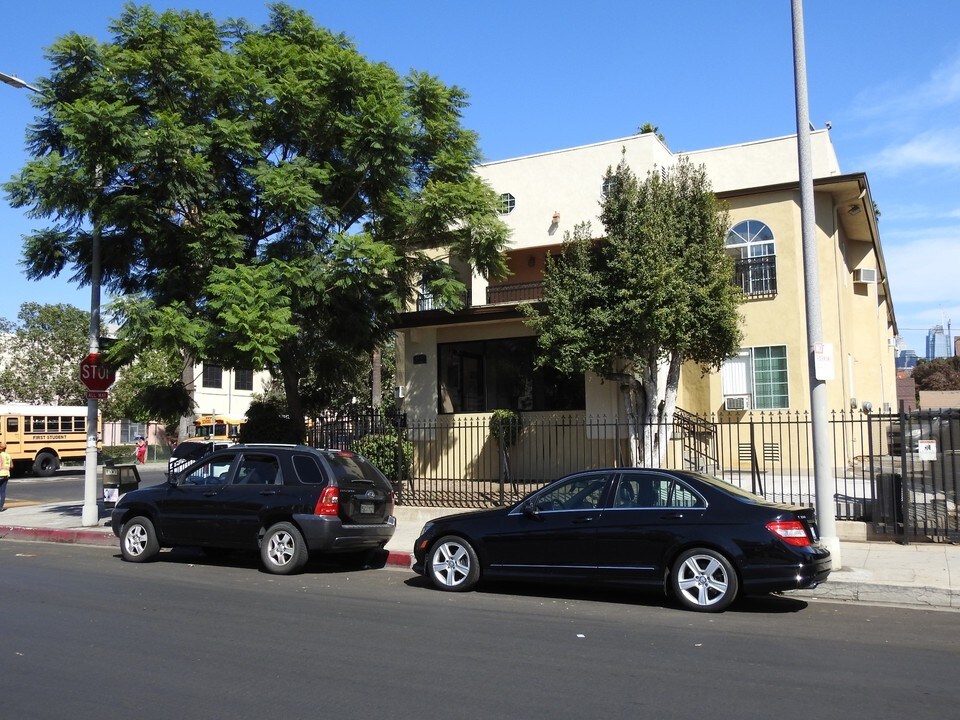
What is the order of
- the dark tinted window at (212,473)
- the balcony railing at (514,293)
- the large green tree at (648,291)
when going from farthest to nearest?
the balcony railing at (514,293)
the large green tree at (648,291)
the dark tinted window at (212,473)

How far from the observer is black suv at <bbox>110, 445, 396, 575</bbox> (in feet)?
36.8

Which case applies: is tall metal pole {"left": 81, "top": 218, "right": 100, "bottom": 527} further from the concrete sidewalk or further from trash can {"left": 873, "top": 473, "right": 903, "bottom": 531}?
trash can {"left": 873, "top": 473, "right": 903, "bottom": 531}

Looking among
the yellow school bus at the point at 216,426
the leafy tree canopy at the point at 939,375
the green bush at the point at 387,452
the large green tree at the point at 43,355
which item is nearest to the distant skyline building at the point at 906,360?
the leafy tree canopy at the point at 939,375

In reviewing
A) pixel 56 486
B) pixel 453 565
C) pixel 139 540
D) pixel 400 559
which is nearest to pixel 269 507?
pixel 400 559

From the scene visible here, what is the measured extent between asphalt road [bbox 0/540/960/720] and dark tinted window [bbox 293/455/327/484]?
154cm

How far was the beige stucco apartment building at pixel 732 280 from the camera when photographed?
19.6 meters

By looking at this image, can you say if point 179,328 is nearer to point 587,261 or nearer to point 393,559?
point 393,559

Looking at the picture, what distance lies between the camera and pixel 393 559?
494 inches

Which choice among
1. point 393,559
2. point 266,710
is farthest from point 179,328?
point 266,710

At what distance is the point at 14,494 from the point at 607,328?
20.0 m

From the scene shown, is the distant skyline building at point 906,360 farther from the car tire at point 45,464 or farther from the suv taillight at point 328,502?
the suv taillight at point 328,502

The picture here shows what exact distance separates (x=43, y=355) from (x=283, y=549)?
38636mm

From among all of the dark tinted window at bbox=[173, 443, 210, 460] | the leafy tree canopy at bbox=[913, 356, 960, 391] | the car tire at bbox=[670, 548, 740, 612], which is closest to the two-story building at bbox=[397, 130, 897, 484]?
the dark tinted window at bbox=[173, 443, 210, 460]

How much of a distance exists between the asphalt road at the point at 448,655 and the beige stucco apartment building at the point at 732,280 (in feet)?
34.6
